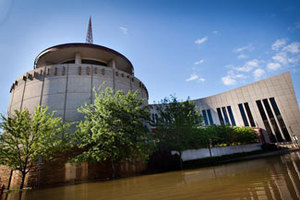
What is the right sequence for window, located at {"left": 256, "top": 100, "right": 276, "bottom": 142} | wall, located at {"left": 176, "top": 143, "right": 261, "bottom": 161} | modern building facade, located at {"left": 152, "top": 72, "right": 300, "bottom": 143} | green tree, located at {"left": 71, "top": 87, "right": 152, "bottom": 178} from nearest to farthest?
1. green tree, located at {"left": 71, "top": 87, "right": 152, "bottom": 178}
2. wall, located at {"left": 176, "top": 143, "right": 261, "bottom": 161}
3. modern building facade, located at {"left": 152, "top": 72, "right": 300, "bottom": 143}
4. window, located at {"left": 256, "top": 100, "right": 276, "bottom": 142}

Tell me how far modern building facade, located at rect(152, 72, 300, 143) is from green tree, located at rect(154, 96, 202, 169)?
40.2 meters

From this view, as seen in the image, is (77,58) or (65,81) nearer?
(65,81)

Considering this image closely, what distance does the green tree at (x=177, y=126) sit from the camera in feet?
69.7

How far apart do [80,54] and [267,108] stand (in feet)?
184

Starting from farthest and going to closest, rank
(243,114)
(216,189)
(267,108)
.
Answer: (243,114) < (267,108) < (216,189)

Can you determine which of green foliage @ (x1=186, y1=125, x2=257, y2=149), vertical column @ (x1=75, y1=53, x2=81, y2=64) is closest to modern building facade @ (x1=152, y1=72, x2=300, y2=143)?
green foliage @ (x1=186, y1=125, x2=257, y2=149)

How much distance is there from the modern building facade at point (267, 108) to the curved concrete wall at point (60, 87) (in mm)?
47794

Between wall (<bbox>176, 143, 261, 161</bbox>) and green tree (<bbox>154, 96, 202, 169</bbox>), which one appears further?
wall (<bbox>176, 143, 261, 161</bbox>)

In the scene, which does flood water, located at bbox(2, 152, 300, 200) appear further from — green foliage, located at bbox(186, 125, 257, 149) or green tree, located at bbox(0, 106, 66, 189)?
green foliage, located at bbox(186, 125, 257, 149)

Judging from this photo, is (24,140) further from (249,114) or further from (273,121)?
(273,121)

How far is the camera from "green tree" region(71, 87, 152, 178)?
14.7 m

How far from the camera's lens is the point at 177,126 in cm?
2144

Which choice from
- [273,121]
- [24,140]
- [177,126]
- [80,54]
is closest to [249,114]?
[273,121]

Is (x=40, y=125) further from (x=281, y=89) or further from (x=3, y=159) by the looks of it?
(x=281, y=89)
